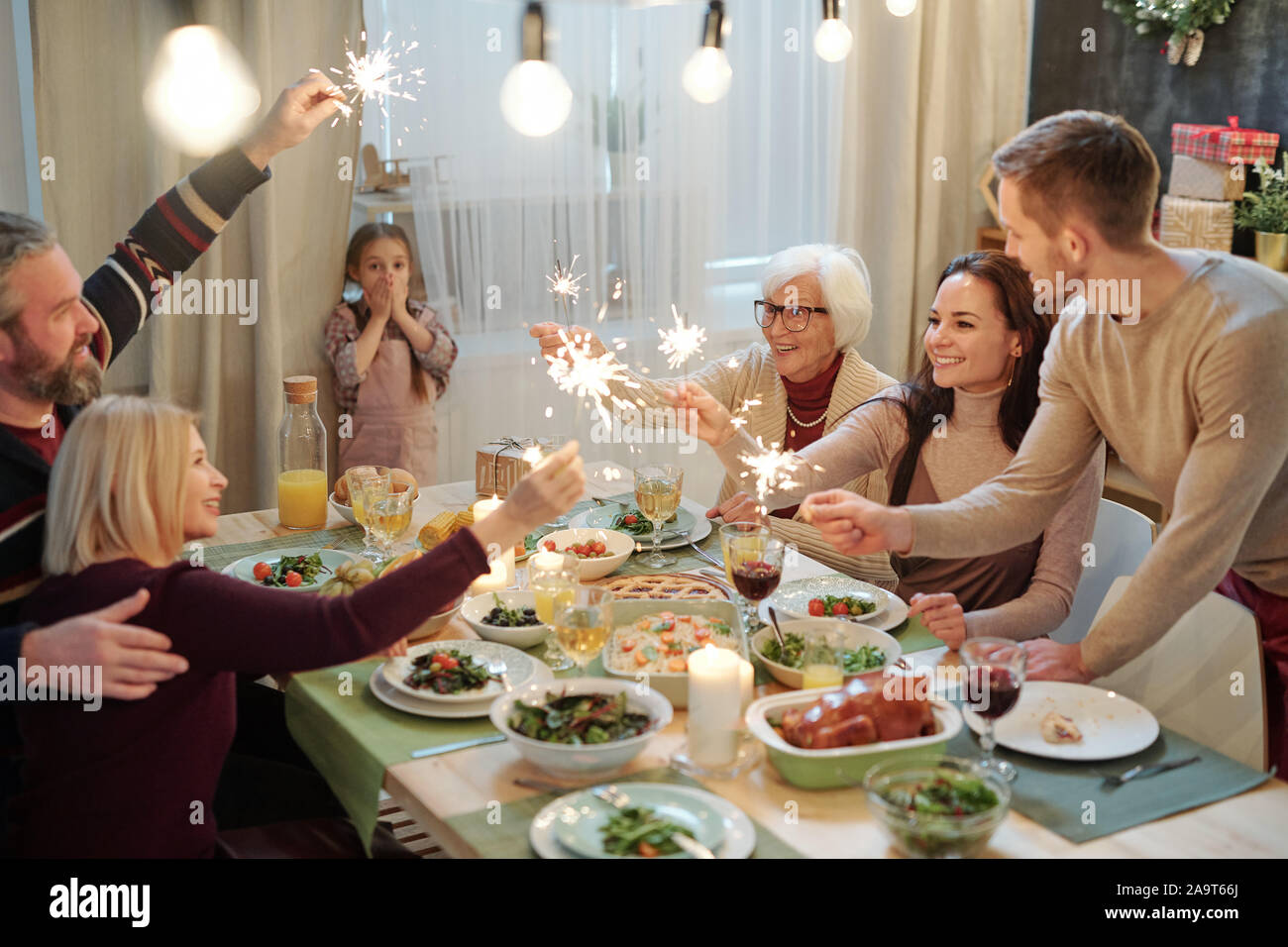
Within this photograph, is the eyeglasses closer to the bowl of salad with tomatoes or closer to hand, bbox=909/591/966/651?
the bowl of salad with tomatoes

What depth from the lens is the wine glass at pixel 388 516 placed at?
2406 mm

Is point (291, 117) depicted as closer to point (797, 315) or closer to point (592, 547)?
point (592, 547)

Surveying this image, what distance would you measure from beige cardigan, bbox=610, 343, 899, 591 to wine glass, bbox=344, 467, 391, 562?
0.78 m

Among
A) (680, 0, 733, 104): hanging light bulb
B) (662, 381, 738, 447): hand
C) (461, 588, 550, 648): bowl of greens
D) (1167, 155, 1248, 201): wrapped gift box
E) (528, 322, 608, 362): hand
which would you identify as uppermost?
(680, 0, 733, 104): hanging light bulb

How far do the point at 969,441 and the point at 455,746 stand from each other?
137 cm

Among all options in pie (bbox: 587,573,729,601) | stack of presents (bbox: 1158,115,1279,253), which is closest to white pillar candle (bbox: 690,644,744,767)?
pie (bbox: 587,573,729,601)

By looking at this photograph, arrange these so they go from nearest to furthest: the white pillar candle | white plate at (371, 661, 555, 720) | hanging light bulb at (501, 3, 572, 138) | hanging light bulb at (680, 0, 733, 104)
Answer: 1. the white pillar candle
2. white plate at (371, 661, 555, 720)
3. hanging light bulb at (501, 3, 572, 138)
4. hanging light bulb at (680, 0, 733, 104)

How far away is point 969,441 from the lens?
262 centimetres

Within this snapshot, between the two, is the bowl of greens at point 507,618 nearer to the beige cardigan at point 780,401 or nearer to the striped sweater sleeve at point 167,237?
the beige cardigan at point 780,401

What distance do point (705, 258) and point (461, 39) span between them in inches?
46.8

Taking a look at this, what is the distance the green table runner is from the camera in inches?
58.6

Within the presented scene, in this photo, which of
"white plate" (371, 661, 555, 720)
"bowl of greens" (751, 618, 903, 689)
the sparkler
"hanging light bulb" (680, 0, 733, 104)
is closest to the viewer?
"white plate" (371, 661, 555, 720)
